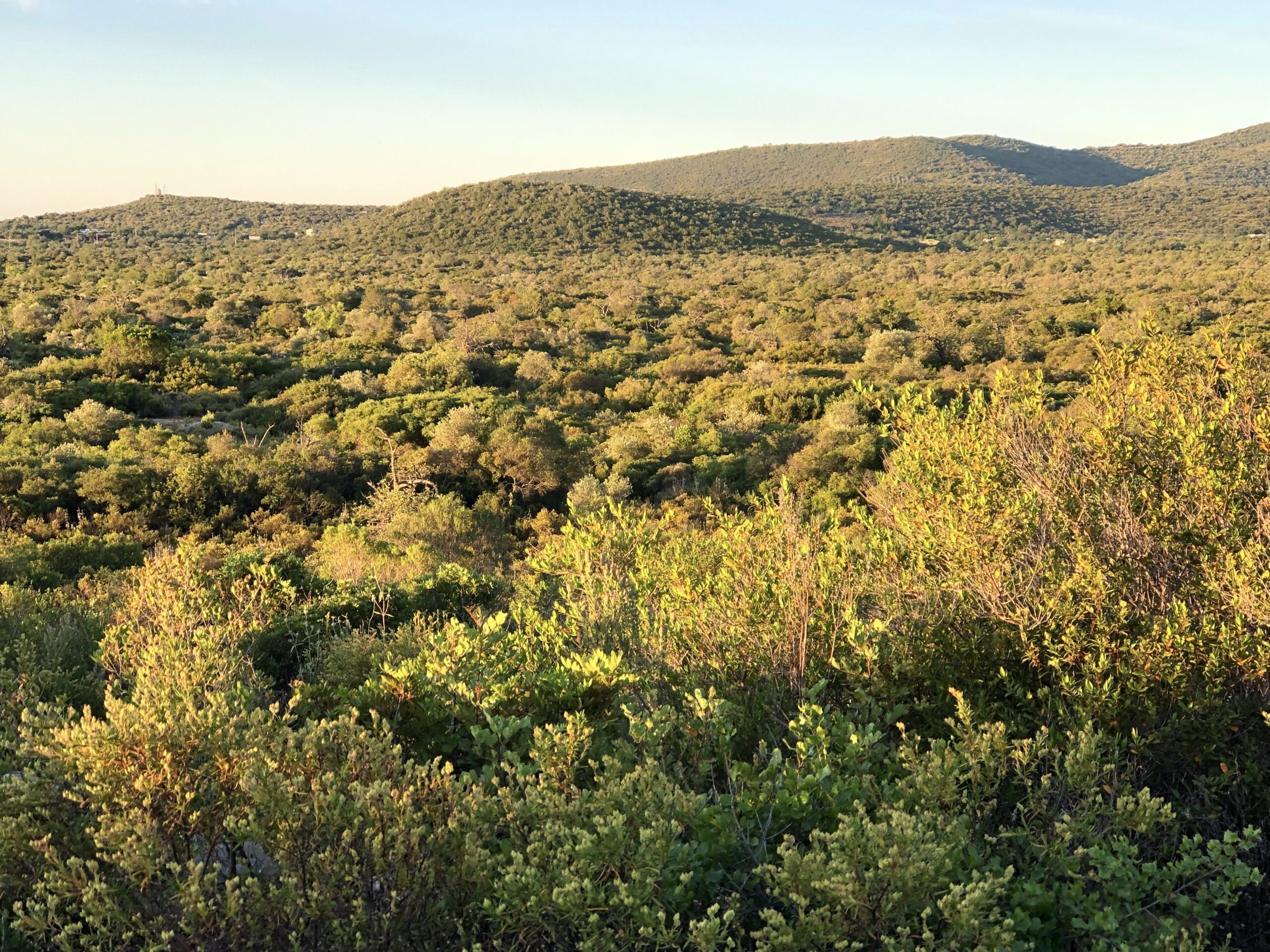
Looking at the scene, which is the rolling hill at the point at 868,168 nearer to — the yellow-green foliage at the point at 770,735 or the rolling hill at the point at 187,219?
the rolling hill at the point at 187,219

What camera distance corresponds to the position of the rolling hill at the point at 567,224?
2739 inches

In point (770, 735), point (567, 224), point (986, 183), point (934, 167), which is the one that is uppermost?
point (934, 167)

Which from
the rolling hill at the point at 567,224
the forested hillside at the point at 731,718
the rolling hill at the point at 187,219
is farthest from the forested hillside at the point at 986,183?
the forested hillside at the point at 731,718

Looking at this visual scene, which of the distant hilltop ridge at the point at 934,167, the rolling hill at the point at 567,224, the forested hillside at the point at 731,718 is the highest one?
the distant hilltop ridge at the point at 934,167

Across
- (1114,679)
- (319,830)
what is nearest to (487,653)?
(319,830)

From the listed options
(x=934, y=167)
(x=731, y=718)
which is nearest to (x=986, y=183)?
(x=934, y=167)

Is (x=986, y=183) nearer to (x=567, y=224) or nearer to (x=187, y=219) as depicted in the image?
(x=567, y=224)

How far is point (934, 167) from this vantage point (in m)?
127

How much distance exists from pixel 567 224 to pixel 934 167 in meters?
78.9

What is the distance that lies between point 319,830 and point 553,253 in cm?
6664

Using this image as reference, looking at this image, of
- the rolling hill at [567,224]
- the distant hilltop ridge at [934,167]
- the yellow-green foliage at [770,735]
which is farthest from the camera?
the distant hilltop ridge at [934,167]

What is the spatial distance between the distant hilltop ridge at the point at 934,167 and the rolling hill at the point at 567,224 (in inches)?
1336

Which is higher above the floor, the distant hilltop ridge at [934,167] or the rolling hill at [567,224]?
the distant hilltop ridge at [934,167]

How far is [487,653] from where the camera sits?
4.01 meters
